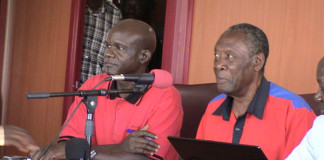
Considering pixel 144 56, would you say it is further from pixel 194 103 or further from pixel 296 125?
pixel 296 125

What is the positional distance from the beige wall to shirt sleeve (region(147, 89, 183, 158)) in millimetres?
933

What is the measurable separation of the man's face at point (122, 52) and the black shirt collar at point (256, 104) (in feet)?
2.31

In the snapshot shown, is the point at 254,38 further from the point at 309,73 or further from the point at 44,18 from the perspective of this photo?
the point at 44,18

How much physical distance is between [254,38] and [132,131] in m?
0.83

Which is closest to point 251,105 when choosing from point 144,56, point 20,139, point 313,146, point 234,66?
point 234,66

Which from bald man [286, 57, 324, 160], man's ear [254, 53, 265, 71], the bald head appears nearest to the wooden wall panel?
the bald head

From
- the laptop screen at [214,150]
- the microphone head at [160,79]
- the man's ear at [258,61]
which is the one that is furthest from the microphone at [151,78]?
the man's ear at [258,61]

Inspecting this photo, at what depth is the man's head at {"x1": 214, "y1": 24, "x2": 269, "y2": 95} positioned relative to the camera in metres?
2.47

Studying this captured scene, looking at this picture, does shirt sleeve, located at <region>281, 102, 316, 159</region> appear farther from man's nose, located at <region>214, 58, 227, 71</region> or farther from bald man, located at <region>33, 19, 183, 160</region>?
bald man, located at <region>33, 19, 183, 160</region>

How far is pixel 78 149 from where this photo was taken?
1.89 metres

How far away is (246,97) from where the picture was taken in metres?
2.53

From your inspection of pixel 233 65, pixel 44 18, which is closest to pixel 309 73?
pixel 233 65

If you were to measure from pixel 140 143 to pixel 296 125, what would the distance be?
0.76 m

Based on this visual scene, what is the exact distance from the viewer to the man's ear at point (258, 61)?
2.48 meters
